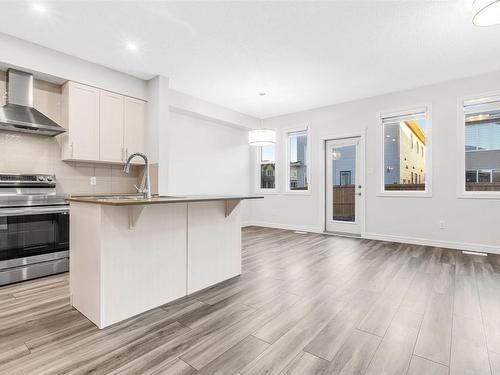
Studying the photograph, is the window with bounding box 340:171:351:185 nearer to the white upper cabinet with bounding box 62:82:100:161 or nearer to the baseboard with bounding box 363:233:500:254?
the baseboard with bounding box 363:233:500:254

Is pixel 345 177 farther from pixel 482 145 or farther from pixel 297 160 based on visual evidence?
pixel 482 145

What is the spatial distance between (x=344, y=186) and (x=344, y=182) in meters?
0.09

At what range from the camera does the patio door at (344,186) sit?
5.69 metres

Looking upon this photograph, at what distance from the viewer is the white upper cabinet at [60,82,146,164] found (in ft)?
12.3

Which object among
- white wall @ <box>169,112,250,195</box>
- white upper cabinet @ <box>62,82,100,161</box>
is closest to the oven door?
white upper cabinet @ <box>62,82,100,161</box>

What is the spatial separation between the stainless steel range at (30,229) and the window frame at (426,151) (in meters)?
5.31

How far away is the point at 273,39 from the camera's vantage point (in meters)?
3.34

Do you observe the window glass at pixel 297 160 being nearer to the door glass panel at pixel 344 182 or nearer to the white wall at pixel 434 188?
the white wall at pixel 434 188

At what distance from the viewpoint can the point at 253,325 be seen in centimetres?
203

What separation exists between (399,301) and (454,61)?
3.63 meters

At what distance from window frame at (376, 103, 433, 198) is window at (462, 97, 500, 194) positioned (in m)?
0.49

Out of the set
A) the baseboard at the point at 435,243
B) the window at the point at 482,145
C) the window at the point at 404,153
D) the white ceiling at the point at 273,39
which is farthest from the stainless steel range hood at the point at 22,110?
the window at the point at 482,145

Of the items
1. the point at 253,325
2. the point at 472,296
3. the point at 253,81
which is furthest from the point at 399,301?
the point at 253,81

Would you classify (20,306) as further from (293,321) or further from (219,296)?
(293,321)
